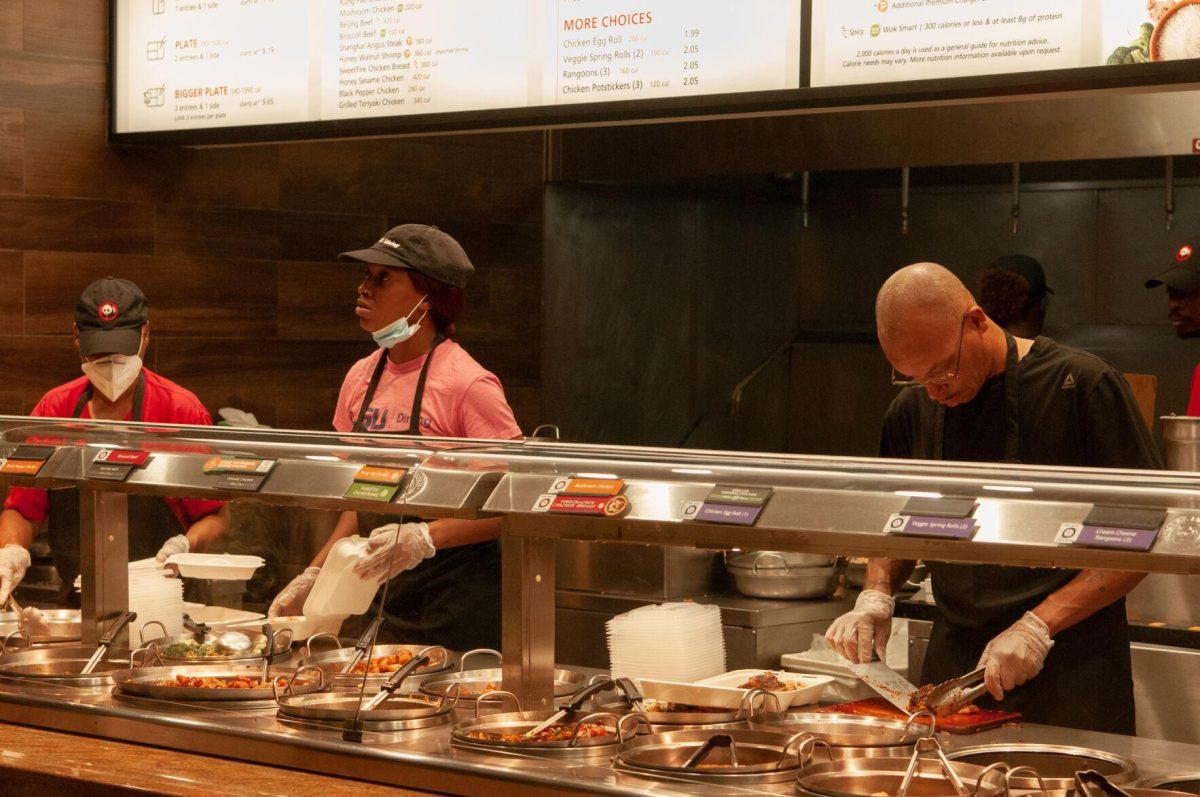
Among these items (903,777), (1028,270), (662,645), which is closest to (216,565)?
(662,645)

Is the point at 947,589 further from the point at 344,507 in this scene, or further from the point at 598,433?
the point at 598,433

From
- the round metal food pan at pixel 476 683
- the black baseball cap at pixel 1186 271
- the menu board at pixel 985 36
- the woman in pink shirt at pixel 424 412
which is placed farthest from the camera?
the black baseball cap at pixel 1186 271

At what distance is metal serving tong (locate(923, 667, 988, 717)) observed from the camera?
97.1 inches

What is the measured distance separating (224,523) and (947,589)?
155 cm

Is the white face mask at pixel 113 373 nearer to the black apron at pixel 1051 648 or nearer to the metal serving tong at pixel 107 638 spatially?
the metal serving tong at pixel 107 638

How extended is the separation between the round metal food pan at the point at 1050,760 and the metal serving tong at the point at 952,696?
13 cm

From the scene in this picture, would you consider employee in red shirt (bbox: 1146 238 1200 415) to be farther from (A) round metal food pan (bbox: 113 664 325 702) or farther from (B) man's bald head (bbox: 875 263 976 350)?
(A) round metal food pan (bbox: 113 664 325 702)

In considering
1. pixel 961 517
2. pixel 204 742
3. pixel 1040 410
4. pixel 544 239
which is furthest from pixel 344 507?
pixel 544 239

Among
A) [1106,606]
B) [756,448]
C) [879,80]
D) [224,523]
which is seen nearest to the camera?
[1106,606]

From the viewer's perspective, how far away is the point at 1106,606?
283 centimetres

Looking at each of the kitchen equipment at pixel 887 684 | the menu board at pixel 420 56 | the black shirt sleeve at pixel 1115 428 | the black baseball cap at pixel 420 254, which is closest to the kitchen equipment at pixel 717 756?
the kitchen equipment at pixel 887 684

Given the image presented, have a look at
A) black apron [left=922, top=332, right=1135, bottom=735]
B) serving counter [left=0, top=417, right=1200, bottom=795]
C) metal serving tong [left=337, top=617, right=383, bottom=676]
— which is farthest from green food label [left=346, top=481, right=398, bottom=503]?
black apron [left=922, top=332, right=1135, bottom=735]

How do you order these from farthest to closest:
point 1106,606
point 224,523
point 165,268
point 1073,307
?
point 1073,307
point 165,268
point 224,523
point 1106,606

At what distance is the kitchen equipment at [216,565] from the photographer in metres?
3.19
